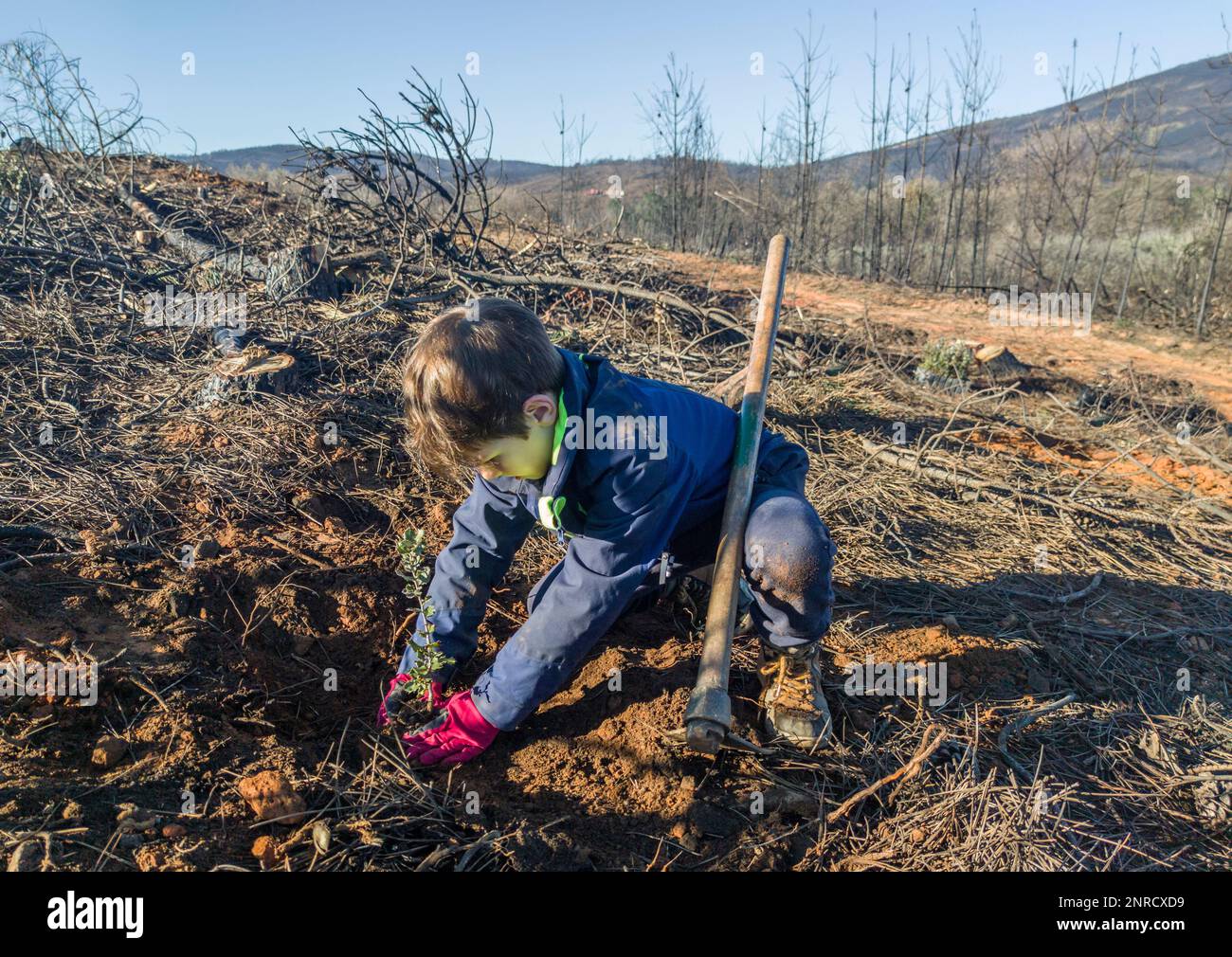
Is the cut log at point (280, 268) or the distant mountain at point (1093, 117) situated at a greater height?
the distant mountain at point (1093, 117)

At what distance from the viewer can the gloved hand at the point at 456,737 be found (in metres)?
2.00

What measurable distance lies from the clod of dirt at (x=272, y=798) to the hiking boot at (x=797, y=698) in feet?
3.96

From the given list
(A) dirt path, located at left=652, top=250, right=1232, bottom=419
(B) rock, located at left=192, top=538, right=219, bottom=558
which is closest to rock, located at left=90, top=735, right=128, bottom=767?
(B) rock, located at left=192, top=538, right=219, bottom=558

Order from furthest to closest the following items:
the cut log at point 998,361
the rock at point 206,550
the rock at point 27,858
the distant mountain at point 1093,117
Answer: the distant mountain at point 1093,117 < the cut log at point 998,361 < the rock at point 206,550 < the rock at point 27,858

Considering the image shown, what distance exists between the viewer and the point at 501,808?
1878mm

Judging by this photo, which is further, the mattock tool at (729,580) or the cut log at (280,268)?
the cut log at (280,268)

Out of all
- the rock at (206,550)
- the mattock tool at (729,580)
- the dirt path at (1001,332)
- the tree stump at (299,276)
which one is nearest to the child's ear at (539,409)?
the mattock tool at (729,580)

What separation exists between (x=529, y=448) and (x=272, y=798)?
38.2 inches

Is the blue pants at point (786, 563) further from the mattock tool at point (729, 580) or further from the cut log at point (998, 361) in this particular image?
the cut log at point (998, 361)

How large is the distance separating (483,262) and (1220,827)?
526cm

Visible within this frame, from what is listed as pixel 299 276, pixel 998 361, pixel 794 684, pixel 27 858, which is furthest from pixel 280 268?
pixel 998 361

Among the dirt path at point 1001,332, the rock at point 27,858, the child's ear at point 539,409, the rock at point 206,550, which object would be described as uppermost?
the dirt path at point 1001,332

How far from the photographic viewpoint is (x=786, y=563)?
204 cm
